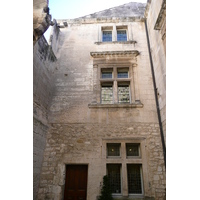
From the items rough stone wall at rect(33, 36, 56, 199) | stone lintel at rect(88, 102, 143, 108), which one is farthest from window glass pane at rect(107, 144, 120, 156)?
Result: rough stone wall at rect(33, 36, 56, 199)

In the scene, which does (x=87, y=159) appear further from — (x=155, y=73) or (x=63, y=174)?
(x=155, y=73)

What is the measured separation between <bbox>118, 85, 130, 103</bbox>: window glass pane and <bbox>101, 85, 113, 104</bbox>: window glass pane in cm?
32

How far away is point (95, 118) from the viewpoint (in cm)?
536

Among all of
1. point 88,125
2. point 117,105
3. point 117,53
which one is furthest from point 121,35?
point 88,125

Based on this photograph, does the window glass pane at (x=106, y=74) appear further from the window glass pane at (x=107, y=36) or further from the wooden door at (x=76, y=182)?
the wooden door at (x=76, y=182)

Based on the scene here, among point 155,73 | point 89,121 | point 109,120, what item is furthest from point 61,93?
point 155,73

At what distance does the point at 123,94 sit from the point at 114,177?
2808 mm

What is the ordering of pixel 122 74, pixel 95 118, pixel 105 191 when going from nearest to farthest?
pixel 105 191
pixel 95 118
pixel 122 74

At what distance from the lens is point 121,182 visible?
4660 mm

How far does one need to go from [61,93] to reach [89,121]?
155 cm

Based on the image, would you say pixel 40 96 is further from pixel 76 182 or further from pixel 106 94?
pixel 76 182

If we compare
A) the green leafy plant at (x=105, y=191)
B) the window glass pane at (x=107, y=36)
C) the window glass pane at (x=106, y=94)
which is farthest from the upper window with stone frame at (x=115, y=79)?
the green leafy plant at (x=105, y=191)

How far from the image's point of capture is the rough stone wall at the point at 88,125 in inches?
180

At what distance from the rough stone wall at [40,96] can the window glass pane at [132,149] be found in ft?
8.67
